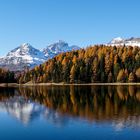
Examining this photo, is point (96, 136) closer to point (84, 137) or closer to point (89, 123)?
point (84, 137)

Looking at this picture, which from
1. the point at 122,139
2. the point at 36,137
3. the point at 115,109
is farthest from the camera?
the point at 115,109

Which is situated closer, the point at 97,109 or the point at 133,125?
the point at 133,125

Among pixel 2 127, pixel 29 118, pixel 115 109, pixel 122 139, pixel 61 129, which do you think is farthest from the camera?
pixel 115 109

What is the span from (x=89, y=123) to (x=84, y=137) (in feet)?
36.2

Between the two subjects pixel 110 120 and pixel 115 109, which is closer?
pixel 110 120

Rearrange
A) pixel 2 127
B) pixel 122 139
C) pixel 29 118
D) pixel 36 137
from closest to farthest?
pixel 122 139 → pixel 36 137 → pixel 2 127 → pixel 29 118

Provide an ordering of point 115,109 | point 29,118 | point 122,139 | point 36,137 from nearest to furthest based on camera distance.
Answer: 1. point 122,139
2. point 36,137
3. point 29,118
4. point 115,109

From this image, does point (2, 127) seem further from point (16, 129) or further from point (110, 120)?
point (110, 120)

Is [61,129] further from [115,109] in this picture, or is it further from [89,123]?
[115,109]

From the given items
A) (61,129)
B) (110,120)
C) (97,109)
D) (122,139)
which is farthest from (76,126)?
(97,109)

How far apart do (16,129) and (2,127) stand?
386 cm

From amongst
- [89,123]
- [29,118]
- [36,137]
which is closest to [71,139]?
[36,137]

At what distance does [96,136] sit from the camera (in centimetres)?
5700

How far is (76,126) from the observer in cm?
6531
